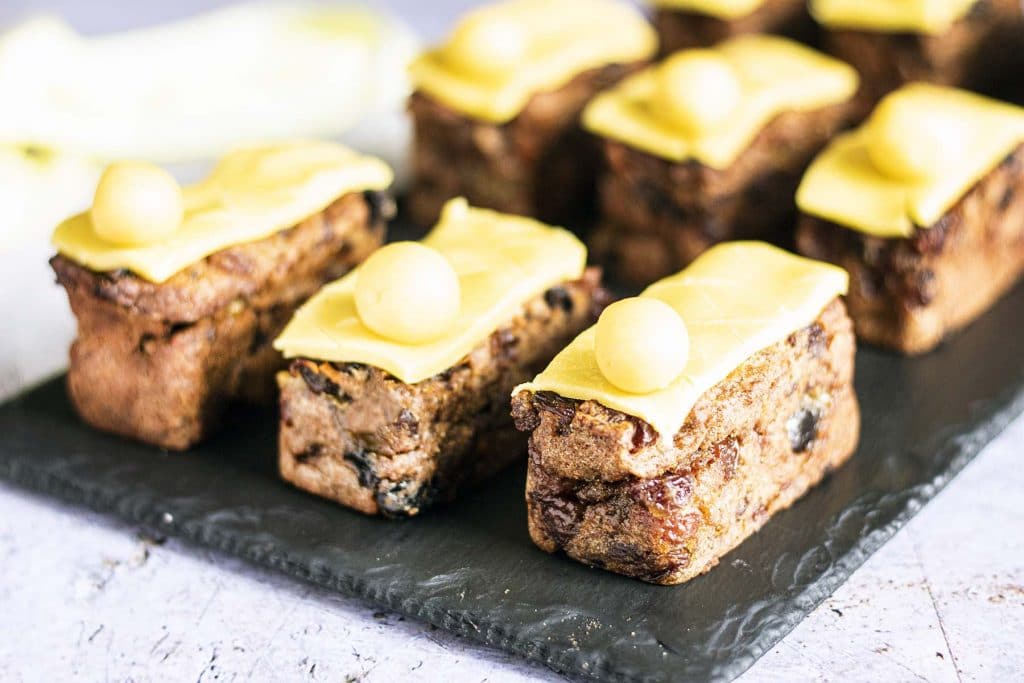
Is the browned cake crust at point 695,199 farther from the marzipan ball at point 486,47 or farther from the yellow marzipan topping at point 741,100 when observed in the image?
the marzipan ball at point 486,47

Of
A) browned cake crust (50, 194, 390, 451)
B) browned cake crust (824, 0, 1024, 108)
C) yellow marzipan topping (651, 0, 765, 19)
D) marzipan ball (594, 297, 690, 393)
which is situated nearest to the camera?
marzipan ball (594, 297, 690, 393)

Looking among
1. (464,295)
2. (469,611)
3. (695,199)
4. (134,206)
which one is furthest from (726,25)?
(469,611)

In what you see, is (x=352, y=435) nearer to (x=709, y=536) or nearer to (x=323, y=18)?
(x=709, y=536)

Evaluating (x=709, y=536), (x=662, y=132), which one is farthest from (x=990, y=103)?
(x=709, y=536)

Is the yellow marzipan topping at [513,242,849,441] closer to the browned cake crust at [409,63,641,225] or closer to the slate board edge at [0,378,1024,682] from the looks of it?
the slate board edge at [0,378,1024,682]

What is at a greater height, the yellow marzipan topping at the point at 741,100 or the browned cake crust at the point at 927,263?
the yellow marzipan topping at the point at 741,100

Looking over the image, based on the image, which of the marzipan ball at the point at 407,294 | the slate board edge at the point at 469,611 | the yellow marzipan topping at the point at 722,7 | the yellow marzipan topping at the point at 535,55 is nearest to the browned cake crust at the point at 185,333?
the slate board edge at the point at 469,611

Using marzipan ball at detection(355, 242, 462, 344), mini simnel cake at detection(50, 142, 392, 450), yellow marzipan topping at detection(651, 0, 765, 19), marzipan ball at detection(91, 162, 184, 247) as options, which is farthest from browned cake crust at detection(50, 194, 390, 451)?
yellow marzipan topping at detection(651, 0, 765, 19)
